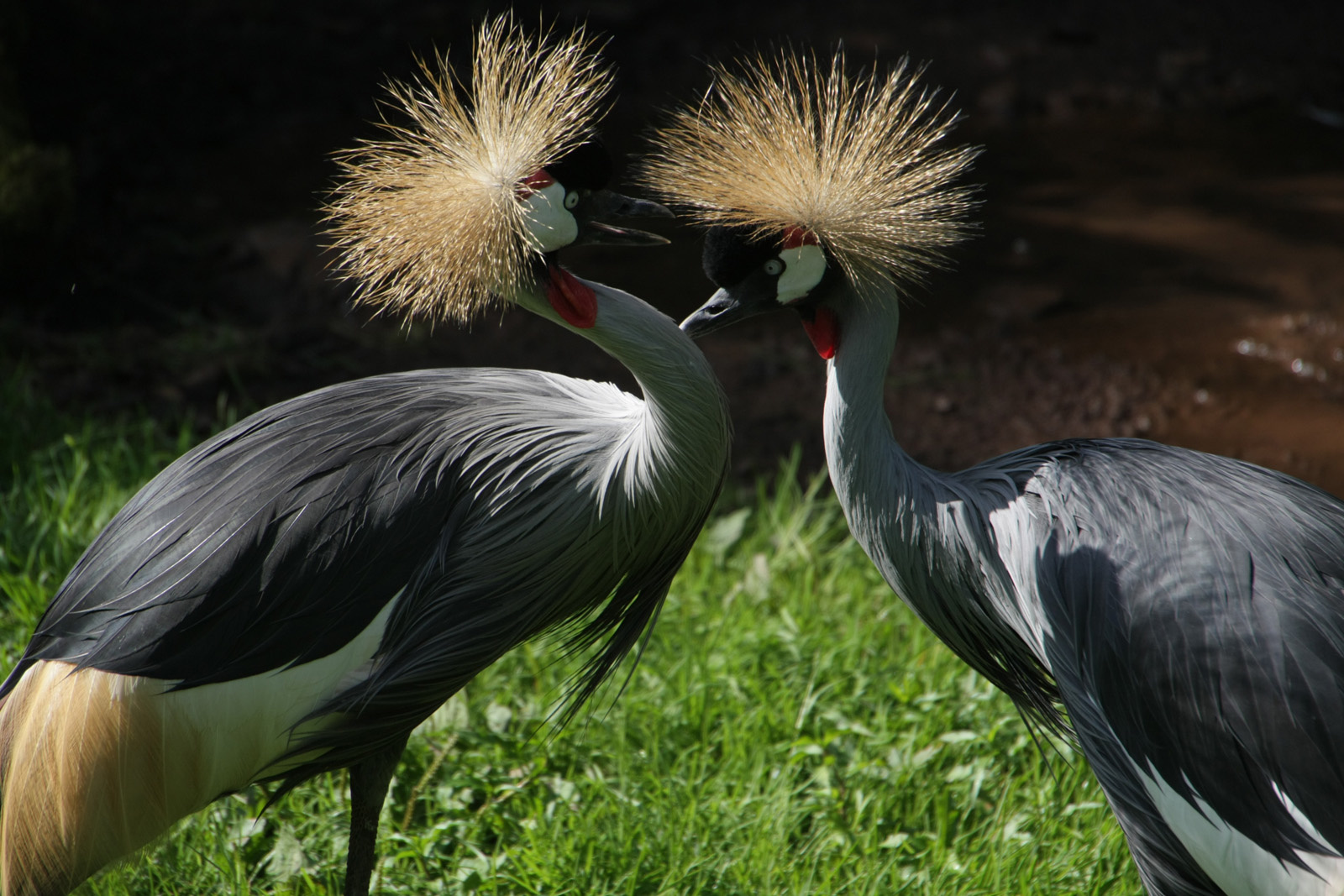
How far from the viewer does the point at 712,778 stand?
1926mm

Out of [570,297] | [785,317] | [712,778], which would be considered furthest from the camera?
[785,317]

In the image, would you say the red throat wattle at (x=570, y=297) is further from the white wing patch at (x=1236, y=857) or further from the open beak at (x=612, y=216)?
the white wing patch at (x=1236, y=857)

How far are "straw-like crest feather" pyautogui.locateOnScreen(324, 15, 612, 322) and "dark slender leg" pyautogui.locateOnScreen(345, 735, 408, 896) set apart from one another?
59 cm

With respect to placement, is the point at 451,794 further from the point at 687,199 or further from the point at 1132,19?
the point at 1132,19

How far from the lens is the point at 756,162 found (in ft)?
4.90

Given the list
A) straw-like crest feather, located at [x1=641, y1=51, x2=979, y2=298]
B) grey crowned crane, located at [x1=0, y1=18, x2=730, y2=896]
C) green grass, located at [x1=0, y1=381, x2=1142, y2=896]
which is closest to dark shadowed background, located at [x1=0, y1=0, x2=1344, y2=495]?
green grass, located at [x1=0, y1=381, x2=1142, y2=896]

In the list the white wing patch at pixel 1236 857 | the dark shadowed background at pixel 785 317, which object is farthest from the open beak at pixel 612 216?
the dark shadowed background at pixel 785 317

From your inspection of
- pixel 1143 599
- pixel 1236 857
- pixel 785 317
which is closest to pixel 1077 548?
pixel 1143 599

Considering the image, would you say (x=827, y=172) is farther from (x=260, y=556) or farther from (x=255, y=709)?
(x=255, y=709)

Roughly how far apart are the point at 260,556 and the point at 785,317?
2.48 metres

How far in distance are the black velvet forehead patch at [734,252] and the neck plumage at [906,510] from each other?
0.37ft

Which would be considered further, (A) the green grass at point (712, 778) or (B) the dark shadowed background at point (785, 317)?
(B) the dark shadowed background at point (785, 317)

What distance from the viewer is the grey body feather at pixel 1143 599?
4.24 feet

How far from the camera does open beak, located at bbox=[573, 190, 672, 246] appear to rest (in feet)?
4.76
